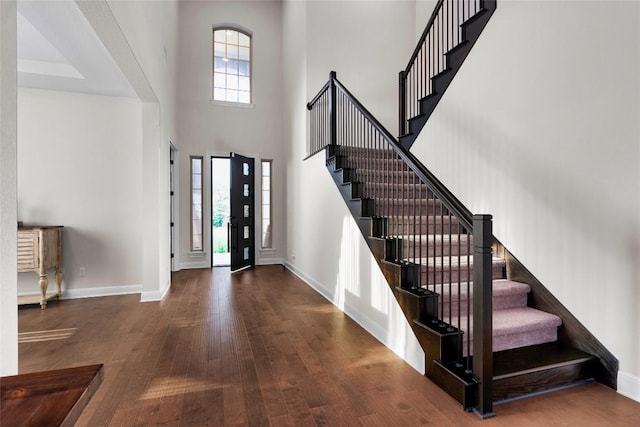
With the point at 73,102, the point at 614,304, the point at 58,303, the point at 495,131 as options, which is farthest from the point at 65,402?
the point at 73,102

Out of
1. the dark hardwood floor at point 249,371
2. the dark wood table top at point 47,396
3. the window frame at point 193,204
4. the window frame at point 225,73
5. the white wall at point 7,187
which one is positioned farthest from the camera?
the window frame at point 225,73

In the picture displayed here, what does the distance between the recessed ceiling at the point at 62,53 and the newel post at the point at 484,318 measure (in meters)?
2.86

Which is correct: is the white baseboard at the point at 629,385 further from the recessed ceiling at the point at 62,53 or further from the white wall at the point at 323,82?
the recessed ceiling at the point at 62,53

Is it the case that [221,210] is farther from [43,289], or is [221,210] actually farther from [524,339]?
[524,339]

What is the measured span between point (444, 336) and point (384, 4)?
5700 mm

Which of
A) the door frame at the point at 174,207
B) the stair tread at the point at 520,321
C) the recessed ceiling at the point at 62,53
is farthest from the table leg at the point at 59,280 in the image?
the stair tread at the point at 520,321

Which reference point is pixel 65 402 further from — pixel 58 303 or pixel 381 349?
pixel 58 303

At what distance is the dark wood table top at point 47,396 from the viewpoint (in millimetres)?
697

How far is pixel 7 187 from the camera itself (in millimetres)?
1325

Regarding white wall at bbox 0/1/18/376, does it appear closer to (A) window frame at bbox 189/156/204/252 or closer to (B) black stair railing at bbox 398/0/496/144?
(B) black stair railing at bbox 398/0/496/144

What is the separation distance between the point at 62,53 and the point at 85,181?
174cm

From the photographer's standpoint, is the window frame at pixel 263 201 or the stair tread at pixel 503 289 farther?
the window frame at pixel 263 201

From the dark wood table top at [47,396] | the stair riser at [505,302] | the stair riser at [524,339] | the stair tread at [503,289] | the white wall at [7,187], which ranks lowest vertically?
the stair riser at [524,339]

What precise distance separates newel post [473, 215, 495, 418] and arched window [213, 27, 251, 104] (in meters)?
6.10
